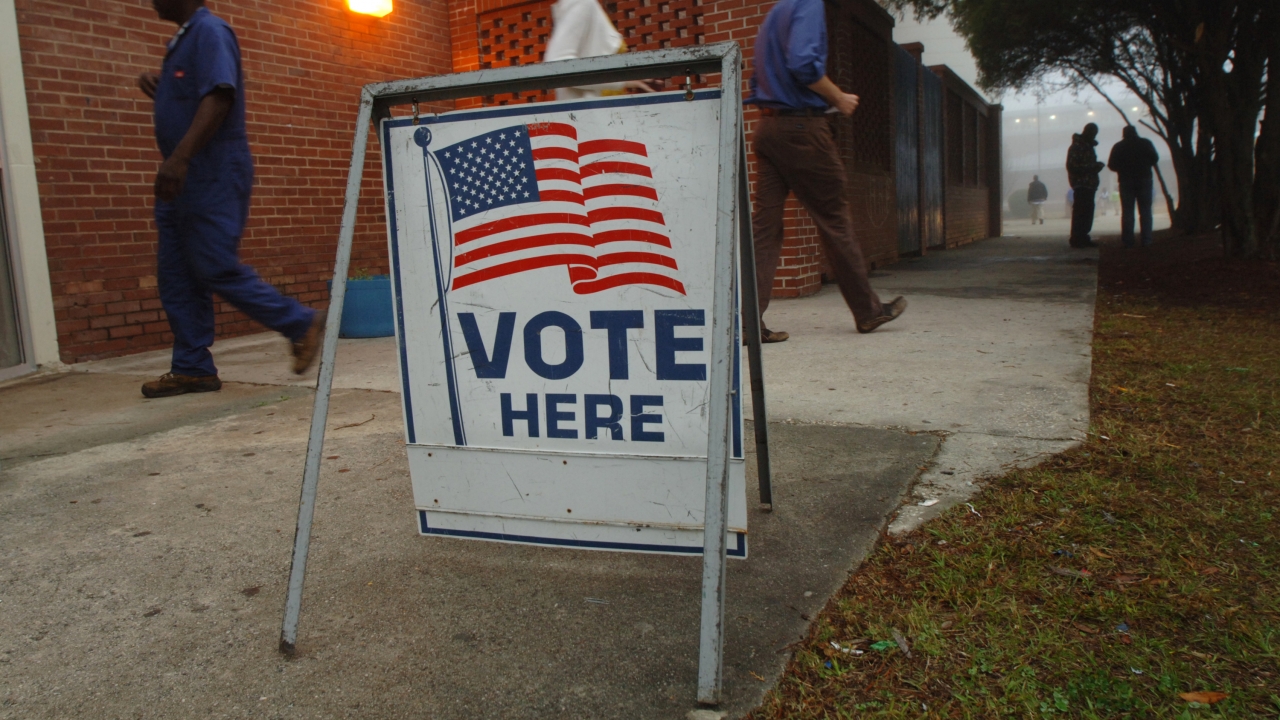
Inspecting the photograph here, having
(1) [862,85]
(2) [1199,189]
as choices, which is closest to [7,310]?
(1) [862,85]

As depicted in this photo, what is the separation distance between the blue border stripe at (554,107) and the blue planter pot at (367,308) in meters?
4.22

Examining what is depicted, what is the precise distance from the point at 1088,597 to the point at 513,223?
1480 mm

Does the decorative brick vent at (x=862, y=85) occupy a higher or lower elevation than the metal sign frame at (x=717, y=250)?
higher

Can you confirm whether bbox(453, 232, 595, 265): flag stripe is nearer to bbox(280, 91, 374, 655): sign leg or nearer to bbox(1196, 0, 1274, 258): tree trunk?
bbox(280, 91, 374, 655): sign leg

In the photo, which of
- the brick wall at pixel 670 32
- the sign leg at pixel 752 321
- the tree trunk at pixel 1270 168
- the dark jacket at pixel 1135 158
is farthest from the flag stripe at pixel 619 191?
the dark jacket at pixel 1135 158

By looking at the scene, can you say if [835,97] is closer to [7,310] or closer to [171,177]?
[171,177]

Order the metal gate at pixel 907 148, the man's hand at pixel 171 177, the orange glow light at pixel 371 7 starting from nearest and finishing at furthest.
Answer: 1. the man's hand at pixel 171 177
2. the orange glow light at pixel 371 7
3. the metal gate at pixel 907 148

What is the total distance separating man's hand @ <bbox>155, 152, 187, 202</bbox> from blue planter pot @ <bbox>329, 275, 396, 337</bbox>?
A: 2451 millimetres

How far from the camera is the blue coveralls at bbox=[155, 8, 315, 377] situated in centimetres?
362

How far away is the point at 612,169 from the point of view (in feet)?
6.22

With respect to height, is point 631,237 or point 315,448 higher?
point 631,237

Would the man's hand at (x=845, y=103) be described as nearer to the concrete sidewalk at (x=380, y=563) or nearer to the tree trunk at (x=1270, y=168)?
the concrete sidewalk at (x=380, y=563)

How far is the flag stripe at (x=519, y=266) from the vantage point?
1938 millimetres

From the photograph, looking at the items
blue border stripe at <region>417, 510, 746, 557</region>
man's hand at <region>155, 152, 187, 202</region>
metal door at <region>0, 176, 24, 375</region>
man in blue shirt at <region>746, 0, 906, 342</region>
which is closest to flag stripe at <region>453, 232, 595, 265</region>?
blue border stripe at <region>417, 510, 746, 557</region>
